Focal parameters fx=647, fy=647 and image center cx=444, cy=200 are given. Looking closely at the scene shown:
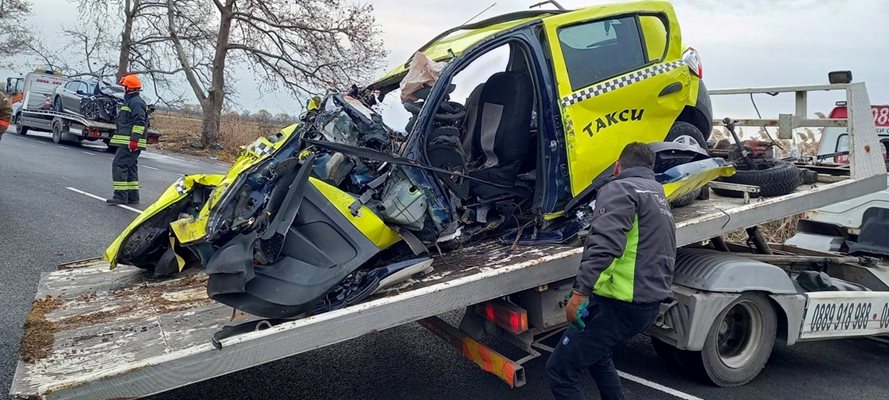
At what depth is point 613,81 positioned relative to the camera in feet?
14.7

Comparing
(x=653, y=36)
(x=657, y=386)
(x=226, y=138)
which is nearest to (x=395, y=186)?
(x=657, y=386)

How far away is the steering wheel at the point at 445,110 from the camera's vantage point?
409 cm

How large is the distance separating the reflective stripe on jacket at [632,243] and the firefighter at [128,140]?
7951 mm

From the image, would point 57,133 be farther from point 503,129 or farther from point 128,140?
point 503,129

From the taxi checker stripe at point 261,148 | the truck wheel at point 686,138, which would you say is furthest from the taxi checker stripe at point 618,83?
the taxi checker stripe at point 261,148

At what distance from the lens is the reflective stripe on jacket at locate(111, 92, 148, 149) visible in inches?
363

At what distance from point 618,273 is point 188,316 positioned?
2289mm

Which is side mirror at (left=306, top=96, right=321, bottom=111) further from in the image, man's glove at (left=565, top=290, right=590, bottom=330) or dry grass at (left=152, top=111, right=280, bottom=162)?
dry grass at (left=152, top=111, right=280, bottom=162)

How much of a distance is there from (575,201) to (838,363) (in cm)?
265

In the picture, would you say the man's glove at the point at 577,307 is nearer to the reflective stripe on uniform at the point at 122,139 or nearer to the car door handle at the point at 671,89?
the car door handle at the point at 671,89

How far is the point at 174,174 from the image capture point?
47.1 feet

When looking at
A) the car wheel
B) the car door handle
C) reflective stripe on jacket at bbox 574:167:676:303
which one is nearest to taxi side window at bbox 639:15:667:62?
the car door handle

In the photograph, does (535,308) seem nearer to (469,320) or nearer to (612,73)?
(469,320)

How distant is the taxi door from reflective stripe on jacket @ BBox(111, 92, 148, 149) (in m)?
7.07
